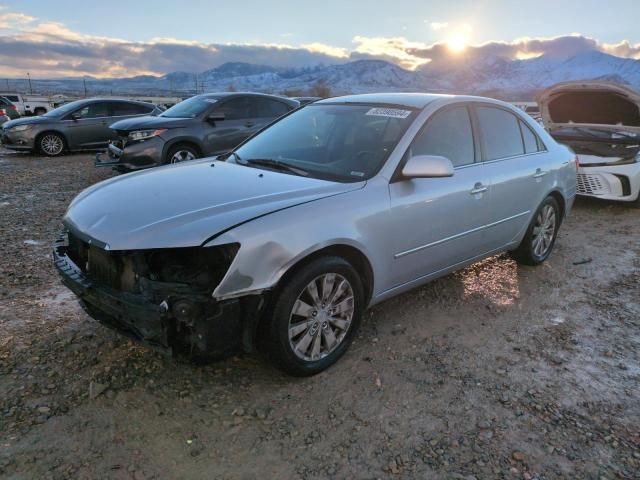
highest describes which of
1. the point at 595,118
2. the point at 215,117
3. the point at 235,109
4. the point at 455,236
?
the point at 235,109

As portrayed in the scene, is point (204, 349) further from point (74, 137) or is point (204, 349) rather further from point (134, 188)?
point (74, 137)

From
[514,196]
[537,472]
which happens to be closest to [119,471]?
[537,472]

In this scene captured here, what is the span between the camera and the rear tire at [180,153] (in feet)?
27.8

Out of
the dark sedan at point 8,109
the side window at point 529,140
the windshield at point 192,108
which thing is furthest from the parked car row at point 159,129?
the dark sedan at point 8,109

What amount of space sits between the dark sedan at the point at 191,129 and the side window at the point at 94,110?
151 inches

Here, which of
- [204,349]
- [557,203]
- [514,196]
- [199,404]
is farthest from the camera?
[557,203]

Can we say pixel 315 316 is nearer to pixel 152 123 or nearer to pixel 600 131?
pixel 152 123

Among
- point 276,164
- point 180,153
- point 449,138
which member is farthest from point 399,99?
point 180,153

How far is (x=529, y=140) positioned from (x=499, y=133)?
0.56m

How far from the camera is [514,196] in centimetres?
432

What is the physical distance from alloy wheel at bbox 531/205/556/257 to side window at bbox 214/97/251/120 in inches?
239

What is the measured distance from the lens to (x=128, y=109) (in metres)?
12.8

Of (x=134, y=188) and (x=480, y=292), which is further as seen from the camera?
(x=480, y=292)

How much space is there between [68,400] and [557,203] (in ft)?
15.4
